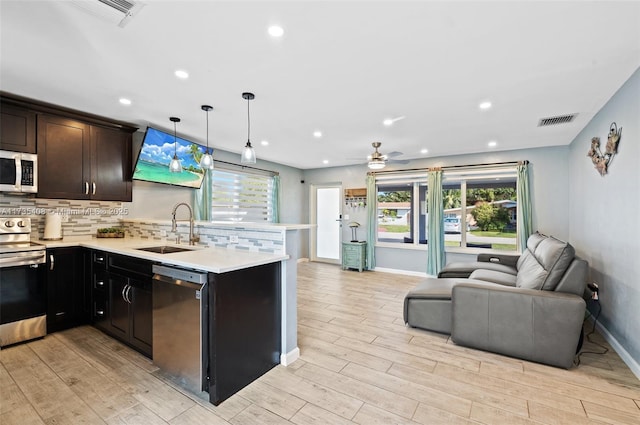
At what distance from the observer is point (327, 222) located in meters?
7.56

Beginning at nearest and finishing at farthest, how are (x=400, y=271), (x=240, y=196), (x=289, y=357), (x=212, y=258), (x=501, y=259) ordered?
(x=212, y=258) → (x=289, y=357) → (x=501, y=259) → (x=240, y=196) → (x=400, y=271)

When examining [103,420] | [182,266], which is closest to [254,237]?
[182,266]

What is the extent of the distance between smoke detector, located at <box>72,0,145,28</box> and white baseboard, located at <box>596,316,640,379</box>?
4.50 meters

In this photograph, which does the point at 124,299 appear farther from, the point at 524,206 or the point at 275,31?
the point at 524,206

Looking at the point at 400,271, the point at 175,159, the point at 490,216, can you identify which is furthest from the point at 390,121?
the point at 400,271

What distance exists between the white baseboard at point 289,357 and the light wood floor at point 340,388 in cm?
5

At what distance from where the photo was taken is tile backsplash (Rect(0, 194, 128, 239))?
129 inches

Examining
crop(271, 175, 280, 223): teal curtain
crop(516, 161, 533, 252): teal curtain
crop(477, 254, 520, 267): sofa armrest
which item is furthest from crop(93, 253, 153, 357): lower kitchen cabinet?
crop(516, 161, 533, 252): teal curtain

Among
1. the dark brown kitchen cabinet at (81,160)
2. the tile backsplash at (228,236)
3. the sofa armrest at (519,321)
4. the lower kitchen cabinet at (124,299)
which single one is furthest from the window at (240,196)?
the sofa armrest at (519,321)

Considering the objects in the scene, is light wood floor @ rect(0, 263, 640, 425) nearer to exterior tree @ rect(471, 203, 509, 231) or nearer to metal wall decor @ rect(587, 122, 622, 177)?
metal wall decor @ rect(587, 122, 622, 177)

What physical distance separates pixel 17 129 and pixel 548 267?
5608 mm

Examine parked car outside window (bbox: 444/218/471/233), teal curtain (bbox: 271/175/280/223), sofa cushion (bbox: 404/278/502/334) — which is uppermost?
teal curtain (bbox: 271/175/280/223)

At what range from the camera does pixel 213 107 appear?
10.7ft

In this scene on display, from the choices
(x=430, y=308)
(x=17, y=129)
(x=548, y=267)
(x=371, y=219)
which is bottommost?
(x=430, y=308)
